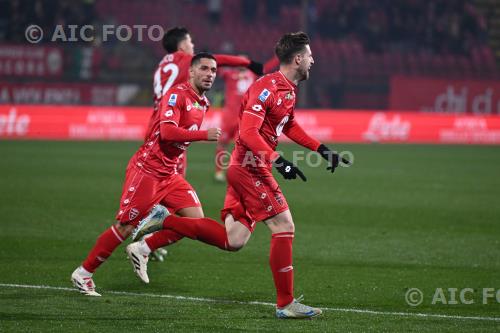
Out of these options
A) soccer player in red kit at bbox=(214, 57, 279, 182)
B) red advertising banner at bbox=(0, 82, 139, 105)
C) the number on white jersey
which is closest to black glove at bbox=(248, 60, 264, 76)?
the number on white jersey

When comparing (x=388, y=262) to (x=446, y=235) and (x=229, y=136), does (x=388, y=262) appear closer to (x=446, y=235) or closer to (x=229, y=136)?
(x=446, y=235)

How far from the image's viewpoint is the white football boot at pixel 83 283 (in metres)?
7.14

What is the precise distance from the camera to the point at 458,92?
30453 millimetres

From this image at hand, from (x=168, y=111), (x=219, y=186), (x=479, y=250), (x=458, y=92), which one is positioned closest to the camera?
(x=168, y=111)

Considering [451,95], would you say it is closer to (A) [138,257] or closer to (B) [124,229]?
(A) [138,257]

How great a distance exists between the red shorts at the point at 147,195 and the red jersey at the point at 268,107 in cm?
95

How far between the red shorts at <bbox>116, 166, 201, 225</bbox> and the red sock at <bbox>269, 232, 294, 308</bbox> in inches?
50.7

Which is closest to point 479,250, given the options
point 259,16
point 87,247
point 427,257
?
point 427,257

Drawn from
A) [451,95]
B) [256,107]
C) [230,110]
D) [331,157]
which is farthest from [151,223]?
[451,95]

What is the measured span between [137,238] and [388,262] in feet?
10.4

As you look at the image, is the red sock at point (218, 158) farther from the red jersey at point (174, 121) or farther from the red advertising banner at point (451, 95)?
the red advertising banner at point (451, 95)

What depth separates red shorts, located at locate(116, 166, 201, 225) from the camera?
24.2 ft

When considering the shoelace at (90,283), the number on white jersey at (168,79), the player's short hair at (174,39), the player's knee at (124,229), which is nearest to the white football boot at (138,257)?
the player's knee at (124,229)

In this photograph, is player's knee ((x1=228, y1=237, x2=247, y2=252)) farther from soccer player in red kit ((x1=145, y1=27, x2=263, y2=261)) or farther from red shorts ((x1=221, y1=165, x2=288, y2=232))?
soccer player in red kit ((x1=145, y1=27, x2=263, y2=261))
